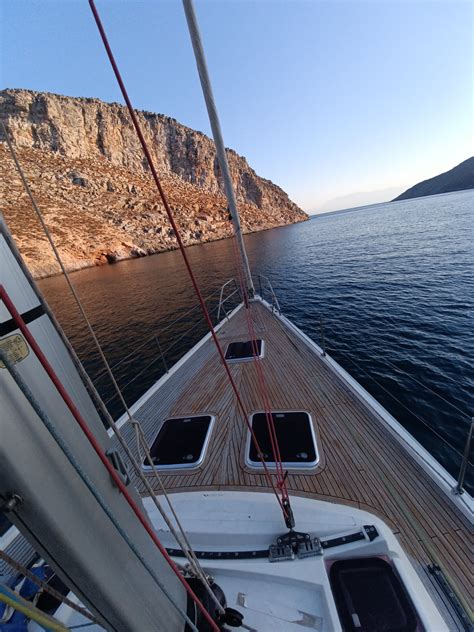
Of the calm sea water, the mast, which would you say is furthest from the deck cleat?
the mast

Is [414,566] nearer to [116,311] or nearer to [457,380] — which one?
→ [457,380]

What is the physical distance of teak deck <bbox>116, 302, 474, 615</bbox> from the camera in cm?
335

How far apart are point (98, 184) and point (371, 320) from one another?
78.9 metres

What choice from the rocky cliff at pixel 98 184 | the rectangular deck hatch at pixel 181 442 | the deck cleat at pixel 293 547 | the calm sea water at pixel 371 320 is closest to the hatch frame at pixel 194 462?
the rectangular deck hatch at pixel 181 442

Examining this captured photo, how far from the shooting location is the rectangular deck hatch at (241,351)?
25.6 ft

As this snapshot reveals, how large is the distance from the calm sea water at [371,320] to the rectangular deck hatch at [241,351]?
262 centimetres

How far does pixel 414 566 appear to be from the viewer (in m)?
2.99

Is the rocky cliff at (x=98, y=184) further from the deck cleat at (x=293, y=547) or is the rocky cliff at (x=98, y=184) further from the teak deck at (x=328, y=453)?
the deck cleat at (x=293, y=547)

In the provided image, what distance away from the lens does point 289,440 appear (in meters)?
4.75

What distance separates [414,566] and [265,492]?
181 centimetres

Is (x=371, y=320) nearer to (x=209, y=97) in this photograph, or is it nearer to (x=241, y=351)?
(x=241, y=351)

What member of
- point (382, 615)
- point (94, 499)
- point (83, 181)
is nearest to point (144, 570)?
point (94, 499)

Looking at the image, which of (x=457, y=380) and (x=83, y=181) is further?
(x=83, y=181)

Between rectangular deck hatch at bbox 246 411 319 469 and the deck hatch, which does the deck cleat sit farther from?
rectangular deck hatch at bbox 246 411 319 469
